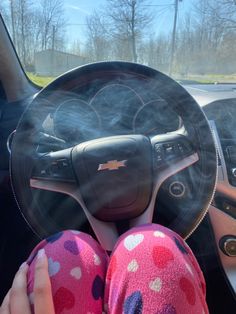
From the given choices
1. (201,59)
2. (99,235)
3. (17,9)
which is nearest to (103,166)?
(99,235)

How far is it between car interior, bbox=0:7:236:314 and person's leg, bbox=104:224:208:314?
0.17m

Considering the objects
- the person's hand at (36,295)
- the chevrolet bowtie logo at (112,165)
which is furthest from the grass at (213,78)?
the person's hand at (36,295)

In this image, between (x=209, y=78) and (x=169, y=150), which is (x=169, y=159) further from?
(x=209, y=78)

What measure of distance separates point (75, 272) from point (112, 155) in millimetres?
379

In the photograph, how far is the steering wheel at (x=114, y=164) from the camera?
3.57 ft

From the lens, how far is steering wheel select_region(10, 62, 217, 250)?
109 cm

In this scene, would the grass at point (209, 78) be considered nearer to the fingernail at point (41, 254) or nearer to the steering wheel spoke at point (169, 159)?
the steering wheel spoke at point (169, 159)

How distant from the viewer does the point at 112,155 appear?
1.10 metres

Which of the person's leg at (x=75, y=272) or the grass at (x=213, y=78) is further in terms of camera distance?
the grass at (x=213, y=78)

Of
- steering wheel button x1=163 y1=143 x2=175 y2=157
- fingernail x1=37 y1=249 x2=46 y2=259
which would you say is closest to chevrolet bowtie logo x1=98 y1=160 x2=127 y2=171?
steering wheel button x1=163 y1=143 x2=175 y2=157

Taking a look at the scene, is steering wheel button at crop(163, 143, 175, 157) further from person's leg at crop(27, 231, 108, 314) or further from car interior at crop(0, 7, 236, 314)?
person's leg at crop(27, 231, 108, 314)

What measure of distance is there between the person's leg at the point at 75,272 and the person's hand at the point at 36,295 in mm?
18

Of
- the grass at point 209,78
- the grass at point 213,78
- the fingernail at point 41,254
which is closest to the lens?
the fingernail at point 41,254

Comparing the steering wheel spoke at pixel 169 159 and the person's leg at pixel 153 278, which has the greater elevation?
the steering wheel spoke at pixel 169 159
